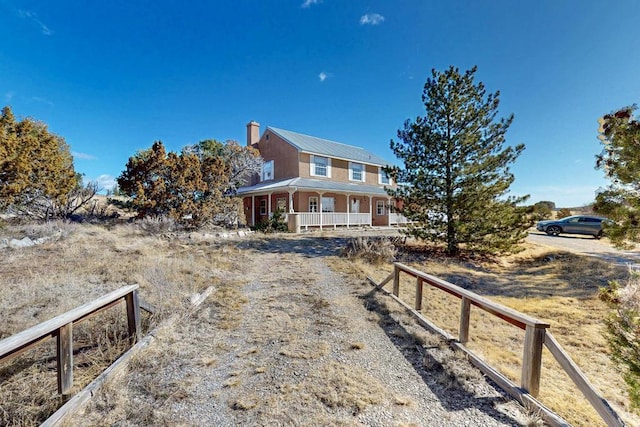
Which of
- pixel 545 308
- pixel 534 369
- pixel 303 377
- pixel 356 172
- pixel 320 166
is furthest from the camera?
pixel 356 172

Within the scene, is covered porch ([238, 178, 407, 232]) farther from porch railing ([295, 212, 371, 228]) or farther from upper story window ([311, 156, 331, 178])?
upper story window ([311, 156, 331, 178])

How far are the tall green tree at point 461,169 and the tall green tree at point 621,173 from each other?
276 inches

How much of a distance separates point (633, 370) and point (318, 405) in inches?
103

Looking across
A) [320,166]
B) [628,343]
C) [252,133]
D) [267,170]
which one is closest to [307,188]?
[320,166]

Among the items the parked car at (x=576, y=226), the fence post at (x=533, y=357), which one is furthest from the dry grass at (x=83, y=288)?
the parked car at (x=576, y=226)

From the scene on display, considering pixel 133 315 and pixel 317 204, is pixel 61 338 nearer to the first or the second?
pixel 133 315

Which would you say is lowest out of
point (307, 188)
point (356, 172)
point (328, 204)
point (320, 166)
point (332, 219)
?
point (332, 219)

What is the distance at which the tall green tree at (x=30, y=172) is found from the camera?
919 centimetres

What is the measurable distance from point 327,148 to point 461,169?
13045 millimetres

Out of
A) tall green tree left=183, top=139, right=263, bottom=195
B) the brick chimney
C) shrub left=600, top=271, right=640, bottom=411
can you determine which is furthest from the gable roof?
shrub left=600, top=271, right=640, bottom=411

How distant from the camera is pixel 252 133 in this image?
2312 centimetres

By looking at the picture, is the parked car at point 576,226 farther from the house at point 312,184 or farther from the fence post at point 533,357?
the fence post at point 533,357

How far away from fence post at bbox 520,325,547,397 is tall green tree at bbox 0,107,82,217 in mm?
14433

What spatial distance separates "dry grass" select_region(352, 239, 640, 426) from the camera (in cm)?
329
